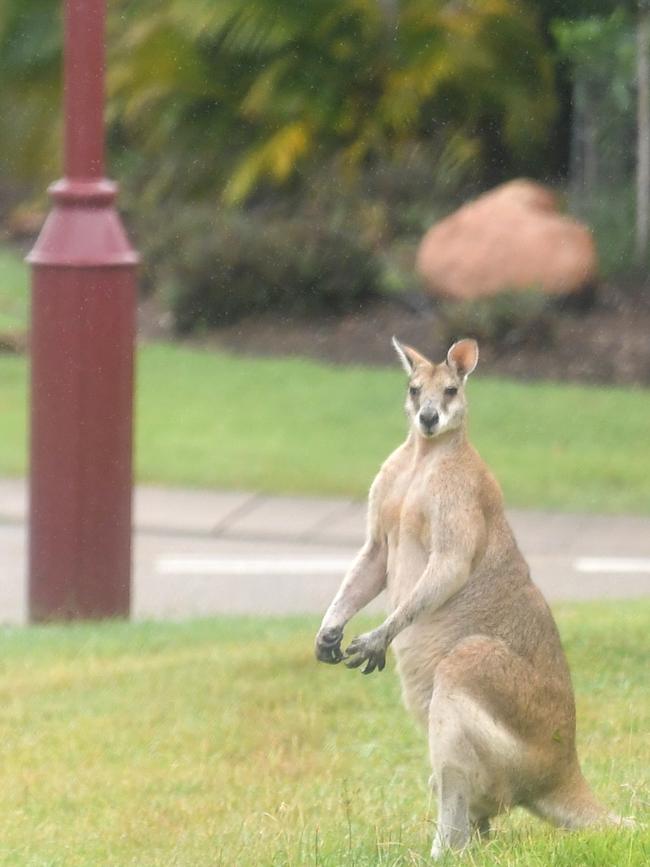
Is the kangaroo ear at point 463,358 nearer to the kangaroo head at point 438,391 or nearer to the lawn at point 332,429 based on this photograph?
the kangaroo head at point 438,391

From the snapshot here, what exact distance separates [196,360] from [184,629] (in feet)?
30.2

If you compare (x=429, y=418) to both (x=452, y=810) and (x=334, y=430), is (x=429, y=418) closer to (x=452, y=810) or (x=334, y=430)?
(x=452, y=810)

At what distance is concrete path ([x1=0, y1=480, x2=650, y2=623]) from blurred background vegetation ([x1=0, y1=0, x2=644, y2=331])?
6.59 meters

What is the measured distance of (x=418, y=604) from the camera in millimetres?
4488

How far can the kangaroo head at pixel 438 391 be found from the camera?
4602mm

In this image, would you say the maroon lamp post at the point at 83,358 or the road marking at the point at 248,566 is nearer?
the maroon lamp post at the point at 83,358

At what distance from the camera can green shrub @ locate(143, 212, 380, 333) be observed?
61.5ft

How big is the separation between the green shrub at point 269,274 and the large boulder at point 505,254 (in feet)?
2.70

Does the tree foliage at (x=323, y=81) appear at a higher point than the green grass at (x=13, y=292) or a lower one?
higher

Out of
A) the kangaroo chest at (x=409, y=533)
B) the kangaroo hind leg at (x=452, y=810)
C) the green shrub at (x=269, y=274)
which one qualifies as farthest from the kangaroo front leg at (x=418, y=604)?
the green shrub at (x=269, y=274)

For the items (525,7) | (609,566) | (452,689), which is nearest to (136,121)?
(525,7)

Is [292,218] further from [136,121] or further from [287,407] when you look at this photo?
[287,407]

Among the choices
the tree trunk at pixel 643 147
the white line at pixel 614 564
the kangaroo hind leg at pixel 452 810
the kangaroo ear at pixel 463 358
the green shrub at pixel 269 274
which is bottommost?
the white line at pixel 614 564

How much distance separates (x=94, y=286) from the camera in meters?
8.75
